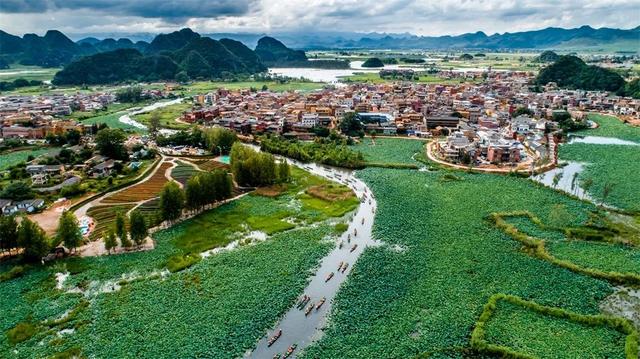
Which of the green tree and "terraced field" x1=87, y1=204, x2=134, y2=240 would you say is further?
"terraced field" x1=87, y1=204, x2=134, y2=240

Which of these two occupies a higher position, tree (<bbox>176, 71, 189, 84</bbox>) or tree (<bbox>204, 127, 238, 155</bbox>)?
tree (<bbox>176, 71, 189, 84</bbox>)

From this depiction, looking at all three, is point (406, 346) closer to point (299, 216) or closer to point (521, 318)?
point (521, 318)

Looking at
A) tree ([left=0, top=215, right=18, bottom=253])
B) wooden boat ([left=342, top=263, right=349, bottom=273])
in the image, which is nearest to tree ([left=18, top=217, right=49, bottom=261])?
tree ([left=0, top=215, right=18, bottom=253])

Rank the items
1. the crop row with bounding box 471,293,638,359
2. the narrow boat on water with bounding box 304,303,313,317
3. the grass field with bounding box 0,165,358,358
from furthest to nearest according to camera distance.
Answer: the narrow boat on water with bounding box 304,303,313,317 → the grass field with bounding box 0,165,358,358 → the crop row with bounding box 471,293,638,359

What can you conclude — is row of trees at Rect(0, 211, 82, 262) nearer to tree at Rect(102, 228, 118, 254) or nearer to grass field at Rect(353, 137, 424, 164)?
tree at Rect(102, 228, 118, 254)

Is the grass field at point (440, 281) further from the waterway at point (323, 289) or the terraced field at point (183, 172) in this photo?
the terraced field at point (183, 172)

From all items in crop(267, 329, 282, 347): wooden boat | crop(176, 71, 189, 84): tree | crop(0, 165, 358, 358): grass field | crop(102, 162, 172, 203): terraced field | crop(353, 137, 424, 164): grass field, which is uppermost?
crop(176, 71, 189, 84): tree
